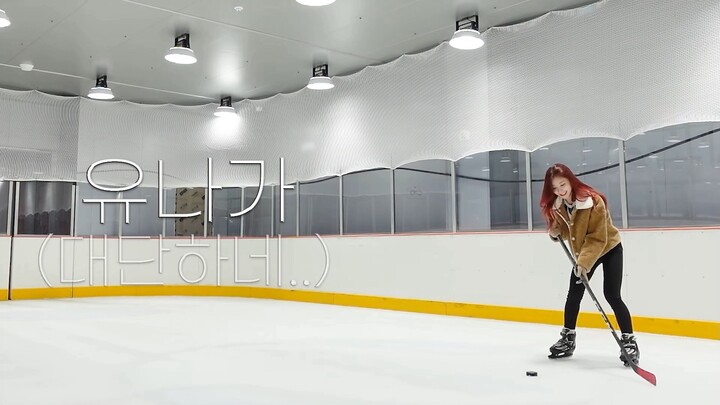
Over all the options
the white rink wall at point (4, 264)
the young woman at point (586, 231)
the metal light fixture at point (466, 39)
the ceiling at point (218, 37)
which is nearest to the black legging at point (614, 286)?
the young woman at point (586, 231)

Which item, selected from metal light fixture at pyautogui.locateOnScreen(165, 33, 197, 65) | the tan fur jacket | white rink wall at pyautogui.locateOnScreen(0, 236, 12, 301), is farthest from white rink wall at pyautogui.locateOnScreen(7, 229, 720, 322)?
metal light fixture at pyautogui.locateOnScreen(165, 33, 197, 65)

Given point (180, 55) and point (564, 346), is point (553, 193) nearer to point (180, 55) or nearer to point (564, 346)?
point (564, 346)

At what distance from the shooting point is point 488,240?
7.79 metres

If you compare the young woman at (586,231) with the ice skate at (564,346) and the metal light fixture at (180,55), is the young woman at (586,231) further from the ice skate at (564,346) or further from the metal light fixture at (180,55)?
the metal light fixture at (180,55)

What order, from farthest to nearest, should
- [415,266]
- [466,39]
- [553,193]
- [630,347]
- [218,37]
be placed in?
[415,266]
[218,37]
[466,39]
[553,193]
[630,347]

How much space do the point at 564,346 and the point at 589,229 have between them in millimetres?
920

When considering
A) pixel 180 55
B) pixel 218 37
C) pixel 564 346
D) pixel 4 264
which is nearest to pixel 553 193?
pixel 564 346

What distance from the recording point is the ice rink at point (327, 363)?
356cm

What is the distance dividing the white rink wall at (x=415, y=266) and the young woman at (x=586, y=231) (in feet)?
6.73

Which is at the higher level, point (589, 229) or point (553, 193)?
point (553, 193)

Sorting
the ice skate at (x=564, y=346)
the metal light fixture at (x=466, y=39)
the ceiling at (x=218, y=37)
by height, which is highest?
the ceiling at (x=218, y=37)

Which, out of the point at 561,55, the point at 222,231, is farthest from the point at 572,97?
the point at 222,231

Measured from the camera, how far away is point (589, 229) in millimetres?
4410

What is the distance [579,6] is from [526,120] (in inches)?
54.0
